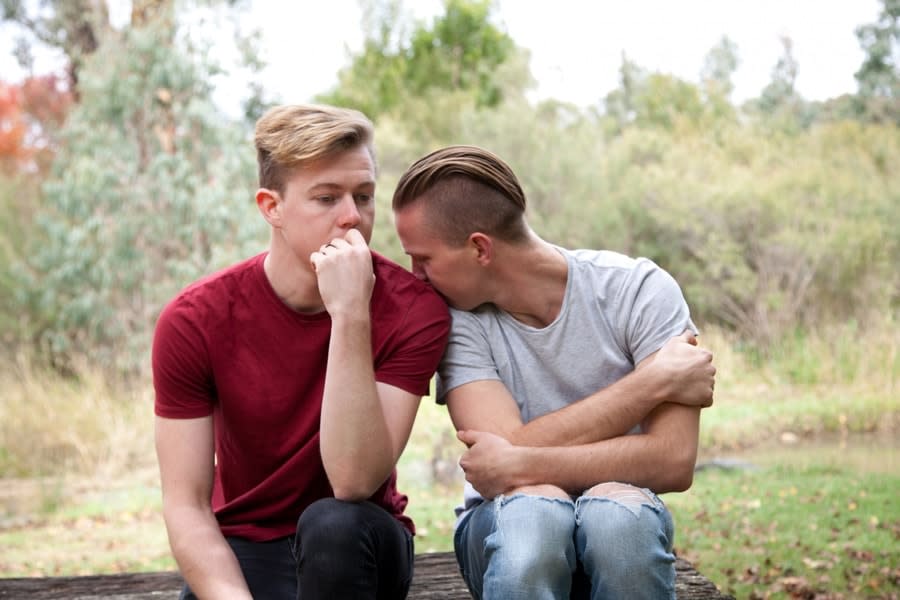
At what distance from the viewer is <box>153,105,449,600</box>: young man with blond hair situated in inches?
79.0

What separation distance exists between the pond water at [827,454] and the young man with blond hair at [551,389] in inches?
184

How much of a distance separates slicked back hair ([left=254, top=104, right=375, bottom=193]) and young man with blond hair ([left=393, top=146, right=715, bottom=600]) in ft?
0.64

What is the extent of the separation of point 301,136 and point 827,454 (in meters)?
5.53

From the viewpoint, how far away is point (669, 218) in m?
9.52

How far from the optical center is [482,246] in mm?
2230

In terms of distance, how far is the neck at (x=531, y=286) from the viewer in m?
2.27

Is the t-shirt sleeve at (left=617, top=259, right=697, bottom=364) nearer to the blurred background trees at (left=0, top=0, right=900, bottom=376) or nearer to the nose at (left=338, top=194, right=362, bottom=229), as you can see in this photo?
the nose at (left=338, top=194, right=362, bottom=229)

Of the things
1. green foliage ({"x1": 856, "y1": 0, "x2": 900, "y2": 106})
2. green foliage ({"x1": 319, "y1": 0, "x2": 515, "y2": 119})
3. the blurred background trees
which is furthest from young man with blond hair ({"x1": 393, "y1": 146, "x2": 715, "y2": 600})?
green foliage ({"x1": 319, "y1": 0, "x2": 515, "y2": 119})

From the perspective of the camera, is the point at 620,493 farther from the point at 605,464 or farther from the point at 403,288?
the point at 403,288

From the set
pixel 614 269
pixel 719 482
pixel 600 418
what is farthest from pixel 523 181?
pixel 600 418

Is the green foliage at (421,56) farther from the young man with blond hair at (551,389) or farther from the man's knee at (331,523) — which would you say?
the man's knee at (331,523)

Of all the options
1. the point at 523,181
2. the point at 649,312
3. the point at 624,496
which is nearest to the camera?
the point at 624,496

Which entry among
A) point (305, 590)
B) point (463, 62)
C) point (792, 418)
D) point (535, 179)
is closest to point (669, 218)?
point (535, 179)

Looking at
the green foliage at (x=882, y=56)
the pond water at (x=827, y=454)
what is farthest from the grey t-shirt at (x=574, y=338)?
the green foliage at (x=882, y=56)
